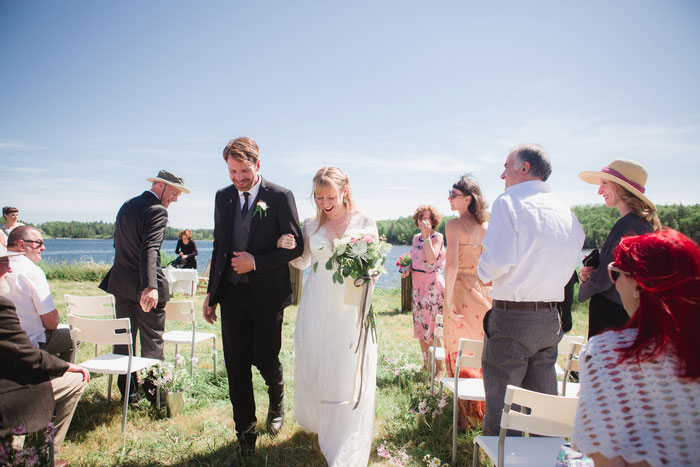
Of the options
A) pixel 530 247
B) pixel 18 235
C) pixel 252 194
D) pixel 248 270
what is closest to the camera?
pixel 530 247

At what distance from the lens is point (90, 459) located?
3.16 metres

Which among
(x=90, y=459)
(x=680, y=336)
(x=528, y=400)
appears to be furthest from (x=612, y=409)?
(x=90, y=459)

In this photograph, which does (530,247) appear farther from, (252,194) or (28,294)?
(28,294)

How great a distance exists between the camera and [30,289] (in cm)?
352

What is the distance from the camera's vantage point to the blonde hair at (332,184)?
131 inches

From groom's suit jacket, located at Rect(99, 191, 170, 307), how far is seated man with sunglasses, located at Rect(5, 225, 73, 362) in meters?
0.55

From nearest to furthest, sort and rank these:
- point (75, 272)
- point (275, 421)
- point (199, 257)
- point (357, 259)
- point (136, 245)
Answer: point (357, 259)
point (275, 421)
point (136, 245)
point (75, 272)
point (199, 257)

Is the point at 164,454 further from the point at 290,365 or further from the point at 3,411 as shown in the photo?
the point at 290,365

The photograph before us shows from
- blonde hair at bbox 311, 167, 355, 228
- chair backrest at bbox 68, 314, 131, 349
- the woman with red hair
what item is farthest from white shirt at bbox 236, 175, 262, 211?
the woman with red hair

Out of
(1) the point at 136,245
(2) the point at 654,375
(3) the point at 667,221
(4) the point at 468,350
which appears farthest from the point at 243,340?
(3) the point at 667,221

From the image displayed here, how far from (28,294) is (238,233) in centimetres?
190

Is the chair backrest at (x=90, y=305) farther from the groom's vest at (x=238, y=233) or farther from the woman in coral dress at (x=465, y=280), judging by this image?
the woman in coral dress at (x=465, y=280)

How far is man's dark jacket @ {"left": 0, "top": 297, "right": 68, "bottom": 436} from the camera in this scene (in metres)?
2.36

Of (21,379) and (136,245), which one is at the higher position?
(136,245)
